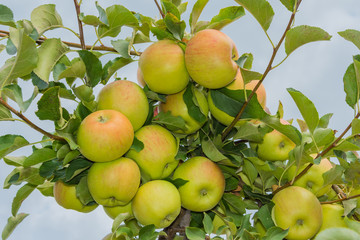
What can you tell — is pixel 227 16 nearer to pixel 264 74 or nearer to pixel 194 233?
pixel 264 74

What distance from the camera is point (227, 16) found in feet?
5.31

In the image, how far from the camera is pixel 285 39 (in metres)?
1.36

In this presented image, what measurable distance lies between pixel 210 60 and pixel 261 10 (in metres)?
0.22

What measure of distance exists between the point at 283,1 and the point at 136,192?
2.56 feet

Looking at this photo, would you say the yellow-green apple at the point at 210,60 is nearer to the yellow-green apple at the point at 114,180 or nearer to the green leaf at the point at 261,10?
the green leaf at the point at 261,10

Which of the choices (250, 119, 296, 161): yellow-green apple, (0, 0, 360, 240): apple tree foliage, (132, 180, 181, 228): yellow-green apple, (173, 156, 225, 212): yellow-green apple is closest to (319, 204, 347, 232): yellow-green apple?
(0, 0, 360, 240): apple tree foliage

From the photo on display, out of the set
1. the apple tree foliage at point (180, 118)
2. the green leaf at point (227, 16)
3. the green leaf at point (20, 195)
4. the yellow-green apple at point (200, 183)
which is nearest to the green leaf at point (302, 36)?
the apple tree foliage at point (180, 118)

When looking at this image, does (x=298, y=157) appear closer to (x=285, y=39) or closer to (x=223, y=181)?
(x=223, y=181)

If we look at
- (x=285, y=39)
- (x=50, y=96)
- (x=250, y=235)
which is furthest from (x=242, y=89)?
(x=50, y=96)

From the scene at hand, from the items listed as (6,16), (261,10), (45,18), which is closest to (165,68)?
(261,10)

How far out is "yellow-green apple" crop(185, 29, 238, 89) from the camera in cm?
142

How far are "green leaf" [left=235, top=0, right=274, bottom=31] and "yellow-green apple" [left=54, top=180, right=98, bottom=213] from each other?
85 cm

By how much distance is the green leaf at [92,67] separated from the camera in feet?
4.70

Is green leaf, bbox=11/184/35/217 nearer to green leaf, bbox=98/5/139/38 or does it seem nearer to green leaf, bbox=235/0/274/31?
green leaf, bbox=98/5/139/38
